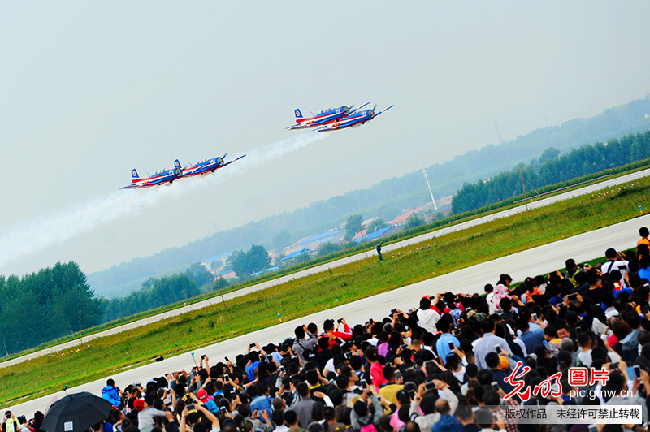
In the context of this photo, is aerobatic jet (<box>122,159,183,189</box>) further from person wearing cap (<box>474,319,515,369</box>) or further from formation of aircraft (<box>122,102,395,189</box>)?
person wearing cap (<box>474,319,515,369</box>)

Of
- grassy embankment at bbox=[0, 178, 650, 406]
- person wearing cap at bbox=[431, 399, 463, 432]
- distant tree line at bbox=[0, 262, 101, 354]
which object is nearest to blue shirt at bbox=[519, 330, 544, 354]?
person wearing cap at bbox=[431, 399, 463, 432]

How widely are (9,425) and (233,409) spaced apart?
7.91 metres

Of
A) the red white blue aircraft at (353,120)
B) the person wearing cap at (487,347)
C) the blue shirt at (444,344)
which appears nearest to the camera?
the person wearing cap at (487,347)

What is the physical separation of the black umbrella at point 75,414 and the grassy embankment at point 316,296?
2499cm

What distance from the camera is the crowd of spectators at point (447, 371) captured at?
9.66m

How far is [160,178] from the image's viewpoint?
70.7m

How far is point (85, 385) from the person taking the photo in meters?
36.7

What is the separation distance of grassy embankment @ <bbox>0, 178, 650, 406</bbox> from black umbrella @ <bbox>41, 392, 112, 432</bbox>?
984 inches

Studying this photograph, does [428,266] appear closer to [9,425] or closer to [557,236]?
[557,236]

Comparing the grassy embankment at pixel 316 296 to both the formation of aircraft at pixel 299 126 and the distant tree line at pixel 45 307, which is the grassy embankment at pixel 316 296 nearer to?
the formation of aircraft at pixel 299 126

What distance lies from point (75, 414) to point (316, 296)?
35.1 meters

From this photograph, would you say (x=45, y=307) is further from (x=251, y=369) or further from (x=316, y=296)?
(x=251, y=369)

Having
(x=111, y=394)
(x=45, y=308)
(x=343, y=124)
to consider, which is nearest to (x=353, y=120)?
(x=343, y=124)

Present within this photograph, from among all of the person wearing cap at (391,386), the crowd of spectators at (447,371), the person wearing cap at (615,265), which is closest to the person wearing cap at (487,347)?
the crowd of spectators at (447,371)
